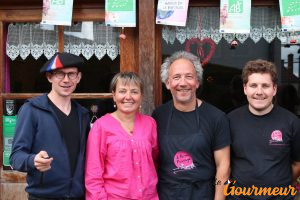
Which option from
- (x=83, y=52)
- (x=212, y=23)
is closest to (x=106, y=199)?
(x=83, y=52)

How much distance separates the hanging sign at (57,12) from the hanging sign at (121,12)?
326 millimetres

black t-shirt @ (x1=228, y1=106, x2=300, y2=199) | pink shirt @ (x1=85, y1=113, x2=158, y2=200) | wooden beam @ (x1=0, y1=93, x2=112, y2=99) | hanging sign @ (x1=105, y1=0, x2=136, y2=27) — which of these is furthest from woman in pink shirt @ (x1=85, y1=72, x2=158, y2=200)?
wooden beam @ (x1=0, y1=93, x2=112, y2=99)

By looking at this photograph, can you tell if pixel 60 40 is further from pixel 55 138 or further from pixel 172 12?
pixel 55 138

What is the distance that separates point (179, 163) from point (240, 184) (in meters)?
0.40

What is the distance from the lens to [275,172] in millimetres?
2338

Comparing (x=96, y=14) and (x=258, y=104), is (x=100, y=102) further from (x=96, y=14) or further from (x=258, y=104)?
(x=258, y=104)

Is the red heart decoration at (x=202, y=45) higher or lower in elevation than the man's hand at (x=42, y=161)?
higher

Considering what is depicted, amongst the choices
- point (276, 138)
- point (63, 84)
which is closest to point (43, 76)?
point (63, 84)

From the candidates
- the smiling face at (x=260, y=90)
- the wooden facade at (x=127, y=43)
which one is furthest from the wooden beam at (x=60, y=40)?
the smiling face at (x=260, y=90)

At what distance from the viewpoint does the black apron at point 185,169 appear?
238 cm

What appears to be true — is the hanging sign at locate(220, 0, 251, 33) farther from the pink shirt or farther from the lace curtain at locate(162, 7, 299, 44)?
the pink shirt

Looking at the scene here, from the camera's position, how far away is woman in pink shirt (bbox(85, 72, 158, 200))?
226cm

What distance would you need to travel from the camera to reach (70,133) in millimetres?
2303

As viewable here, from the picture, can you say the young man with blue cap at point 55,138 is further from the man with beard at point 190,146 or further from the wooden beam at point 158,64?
the wooden beam at point 158,64
